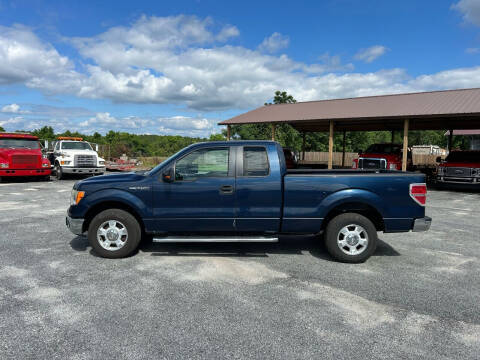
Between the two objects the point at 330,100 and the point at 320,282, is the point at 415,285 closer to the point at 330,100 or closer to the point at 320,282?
the point at 320,282

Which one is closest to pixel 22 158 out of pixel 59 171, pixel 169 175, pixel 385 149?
pixel 59 171

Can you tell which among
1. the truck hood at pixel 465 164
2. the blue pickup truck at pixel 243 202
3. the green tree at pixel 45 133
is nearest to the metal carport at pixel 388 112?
the truck hood at pixel 465 164

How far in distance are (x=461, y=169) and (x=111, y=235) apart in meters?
15.5

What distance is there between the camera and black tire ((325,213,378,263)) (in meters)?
5.05

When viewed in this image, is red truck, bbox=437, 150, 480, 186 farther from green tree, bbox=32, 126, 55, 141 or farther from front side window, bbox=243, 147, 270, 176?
green tree, bbox=32, 126, 55, 141

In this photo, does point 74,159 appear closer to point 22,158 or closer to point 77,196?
point 22,158

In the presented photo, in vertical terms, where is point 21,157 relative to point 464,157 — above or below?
below

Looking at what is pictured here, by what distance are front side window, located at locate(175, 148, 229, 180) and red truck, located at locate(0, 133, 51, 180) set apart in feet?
44.5

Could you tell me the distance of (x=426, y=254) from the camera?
5617mm

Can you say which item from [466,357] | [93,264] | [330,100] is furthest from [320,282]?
[330,100]

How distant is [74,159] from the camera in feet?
56.1

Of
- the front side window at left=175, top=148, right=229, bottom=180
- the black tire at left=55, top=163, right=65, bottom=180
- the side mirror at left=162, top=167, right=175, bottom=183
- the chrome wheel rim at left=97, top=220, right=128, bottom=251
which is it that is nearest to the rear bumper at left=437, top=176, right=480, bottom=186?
the front side window at left=175, top=148, right=229, bottom=180

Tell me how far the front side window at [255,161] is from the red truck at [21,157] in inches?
558

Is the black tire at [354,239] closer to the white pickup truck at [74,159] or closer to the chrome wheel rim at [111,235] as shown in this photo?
the chrome wheel rim at [111,235]
